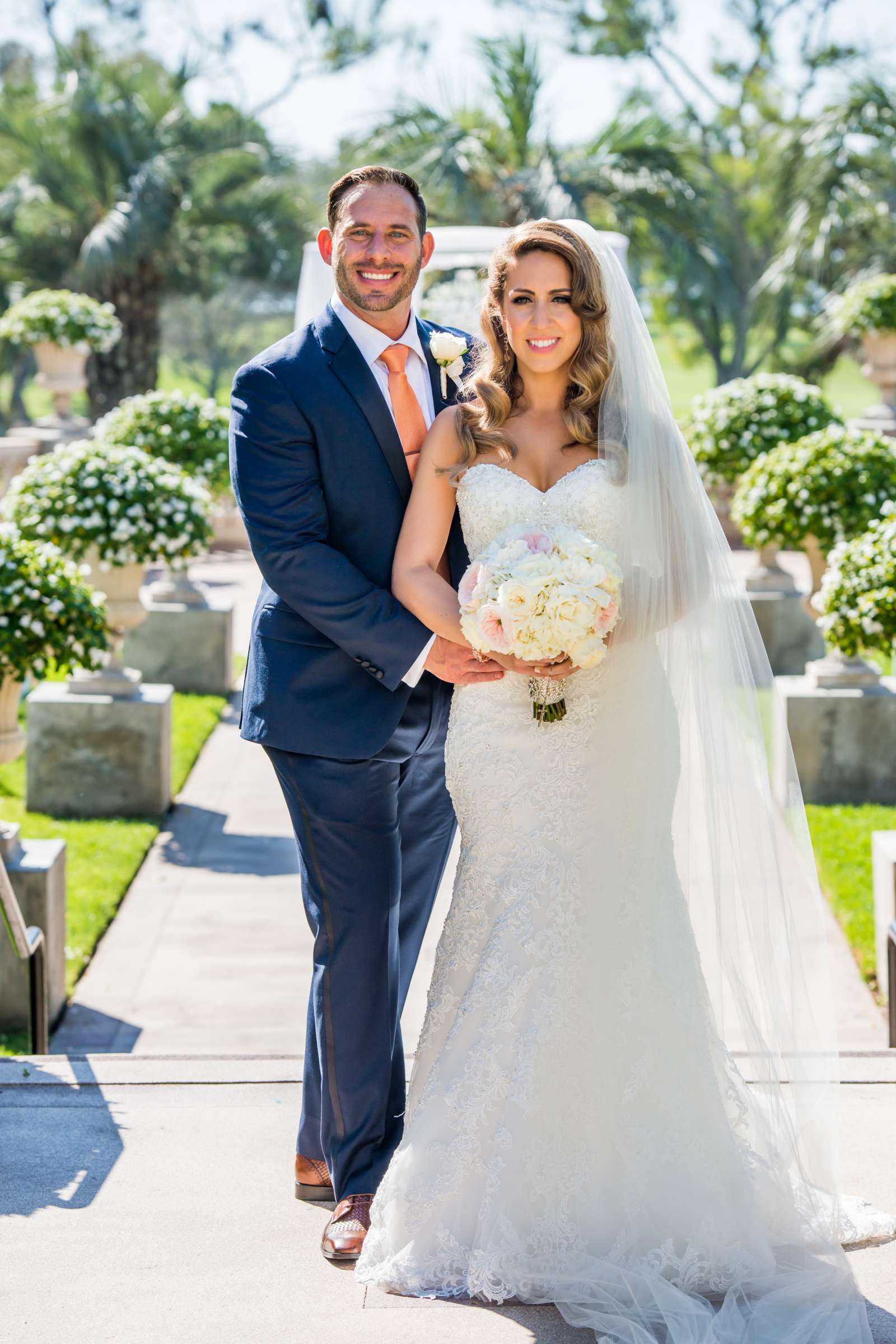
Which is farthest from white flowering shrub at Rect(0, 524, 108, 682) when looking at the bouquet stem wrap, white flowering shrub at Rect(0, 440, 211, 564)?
the bouquet stem wrap

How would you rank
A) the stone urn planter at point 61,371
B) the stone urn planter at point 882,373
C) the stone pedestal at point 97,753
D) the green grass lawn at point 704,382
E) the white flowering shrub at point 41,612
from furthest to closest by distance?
1. the green grass lawn at point 704,382
2. the stone urn planter at point 61,371
3. the stone urn planter at point 882,373
4. the stone pedestal at point 97,753
5. the white flowering shrub at point 41,612

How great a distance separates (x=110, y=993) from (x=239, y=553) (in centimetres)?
1106

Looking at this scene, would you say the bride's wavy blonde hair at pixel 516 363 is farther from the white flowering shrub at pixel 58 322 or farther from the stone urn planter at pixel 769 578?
the white flowering shrub at pixel 58 322

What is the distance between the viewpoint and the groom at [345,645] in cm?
325

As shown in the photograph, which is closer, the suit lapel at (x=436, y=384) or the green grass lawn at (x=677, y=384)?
the suit lapel at (x=436, y=384)

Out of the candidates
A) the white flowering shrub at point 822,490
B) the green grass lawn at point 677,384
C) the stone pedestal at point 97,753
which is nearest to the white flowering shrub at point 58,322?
the stone pedestal at point 97,753

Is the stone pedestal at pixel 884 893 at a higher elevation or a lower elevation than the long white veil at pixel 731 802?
lower

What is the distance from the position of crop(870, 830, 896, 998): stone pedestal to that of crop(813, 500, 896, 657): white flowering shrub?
3.65ft

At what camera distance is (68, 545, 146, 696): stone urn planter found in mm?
7469

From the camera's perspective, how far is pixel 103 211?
1717 cm

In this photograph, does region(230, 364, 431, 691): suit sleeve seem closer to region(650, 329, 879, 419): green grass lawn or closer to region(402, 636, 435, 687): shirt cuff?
region(402, 636, 435, 687): shirt cuff

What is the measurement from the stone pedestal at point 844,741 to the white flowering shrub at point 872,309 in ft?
24.1

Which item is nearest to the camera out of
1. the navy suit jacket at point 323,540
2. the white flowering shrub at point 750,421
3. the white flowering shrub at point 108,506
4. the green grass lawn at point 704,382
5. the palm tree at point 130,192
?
the navy suit jacket at point 323,540

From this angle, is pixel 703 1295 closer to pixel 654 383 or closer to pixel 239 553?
pixel 654 383
